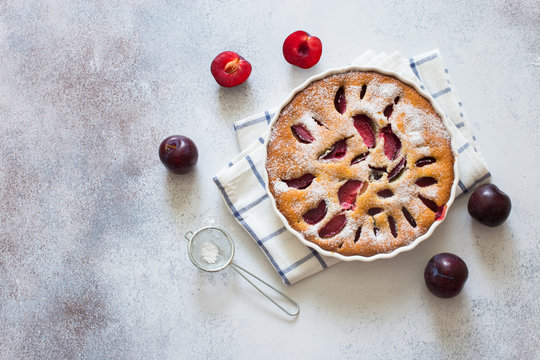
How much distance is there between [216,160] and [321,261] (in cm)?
52

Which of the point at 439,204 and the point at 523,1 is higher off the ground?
the point at 523,1

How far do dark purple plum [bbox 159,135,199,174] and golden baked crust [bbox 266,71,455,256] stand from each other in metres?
0.29

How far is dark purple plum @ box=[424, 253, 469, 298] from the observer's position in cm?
167

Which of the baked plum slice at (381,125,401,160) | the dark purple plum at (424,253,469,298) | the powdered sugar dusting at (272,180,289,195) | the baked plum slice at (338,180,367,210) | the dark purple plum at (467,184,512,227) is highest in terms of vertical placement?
the powdered sugar dusting at (272,180,289,195)

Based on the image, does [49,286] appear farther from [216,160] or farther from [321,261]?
[321,261]

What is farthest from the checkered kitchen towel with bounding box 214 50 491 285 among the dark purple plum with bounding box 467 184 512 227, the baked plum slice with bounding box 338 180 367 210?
the baked plum slice with bounding box 338 180 367 210

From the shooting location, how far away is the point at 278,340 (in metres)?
1.80

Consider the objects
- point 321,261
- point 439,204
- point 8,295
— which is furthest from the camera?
point 8,295

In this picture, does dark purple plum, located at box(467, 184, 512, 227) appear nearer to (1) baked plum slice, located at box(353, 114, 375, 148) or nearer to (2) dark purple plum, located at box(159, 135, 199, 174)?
(1) baked plum slice, located at box(353, 114, 375, 148)

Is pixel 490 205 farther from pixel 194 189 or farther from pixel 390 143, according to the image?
pixel 194 189

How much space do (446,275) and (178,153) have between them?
38.7 inches

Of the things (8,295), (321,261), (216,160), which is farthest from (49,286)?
(321,261)

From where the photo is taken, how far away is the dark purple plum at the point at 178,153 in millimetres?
1756

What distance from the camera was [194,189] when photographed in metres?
1.86
